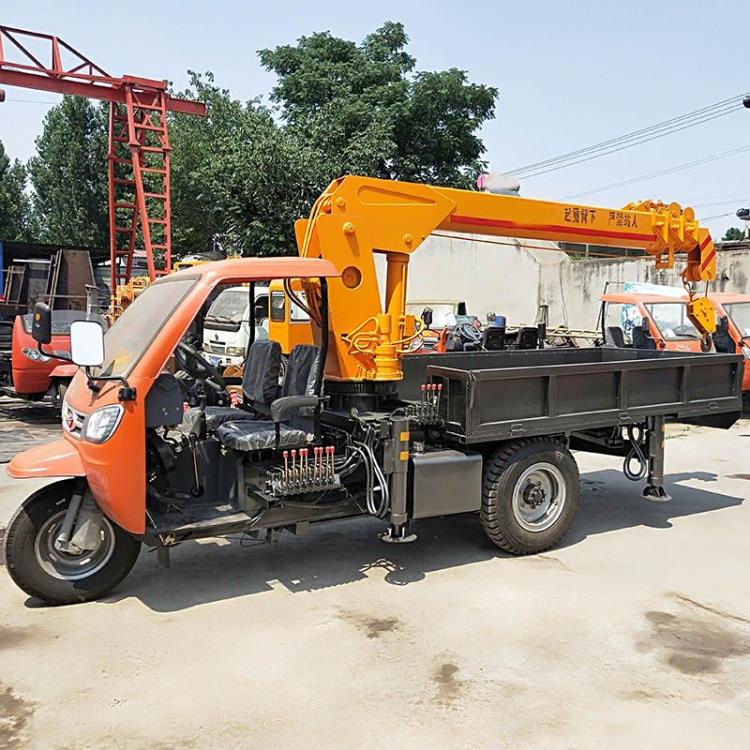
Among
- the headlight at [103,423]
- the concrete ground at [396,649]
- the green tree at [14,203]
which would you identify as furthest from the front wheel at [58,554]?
the green tree at [14,203]

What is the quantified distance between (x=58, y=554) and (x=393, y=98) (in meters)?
24.6

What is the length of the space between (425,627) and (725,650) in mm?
1669

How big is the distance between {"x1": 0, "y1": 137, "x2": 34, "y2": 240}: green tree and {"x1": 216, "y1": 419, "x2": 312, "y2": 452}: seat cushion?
37706 mm

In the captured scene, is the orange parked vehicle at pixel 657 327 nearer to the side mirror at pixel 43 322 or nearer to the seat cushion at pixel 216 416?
the seat cushion at pixel 216 416

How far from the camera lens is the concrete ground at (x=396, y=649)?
132 inches

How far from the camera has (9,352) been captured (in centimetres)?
1227

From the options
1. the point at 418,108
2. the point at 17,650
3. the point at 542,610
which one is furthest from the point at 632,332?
the point at 418,108

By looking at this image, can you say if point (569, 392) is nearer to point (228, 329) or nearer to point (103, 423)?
point (103, 423)

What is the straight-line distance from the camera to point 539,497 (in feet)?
19.0

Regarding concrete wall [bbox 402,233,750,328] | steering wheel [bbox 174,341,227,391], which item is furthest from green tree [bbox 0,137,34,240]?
Result: steering wheel [bbox 174,341,227,391]

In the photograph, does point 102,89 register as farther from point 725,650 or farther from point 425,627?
point 725,650

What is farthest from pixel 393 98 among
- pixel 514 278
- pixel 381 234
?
pixel 381 234

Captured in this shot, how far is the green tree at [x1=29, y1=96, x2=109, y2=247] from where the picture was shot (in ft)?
117

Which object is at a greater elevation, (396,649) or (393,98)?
(393,98)
